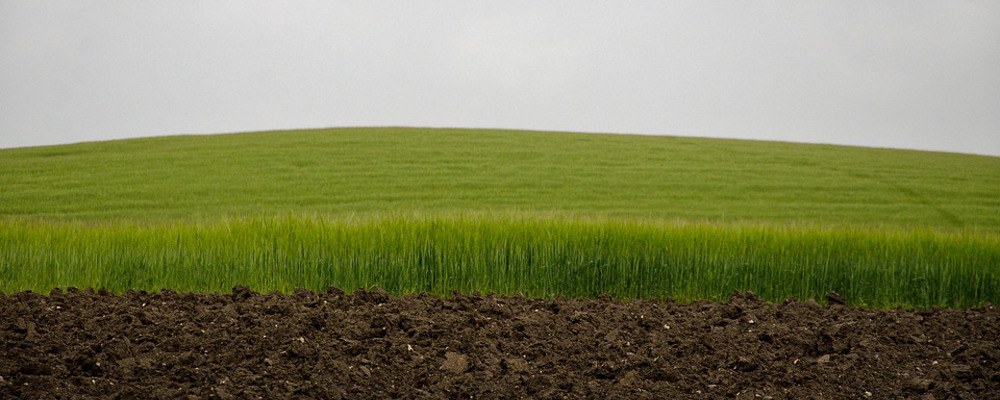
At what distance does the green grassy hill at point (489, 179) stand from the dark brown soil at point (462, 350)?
7040mm

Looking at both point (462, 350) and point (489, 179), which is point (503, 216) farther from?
point (489, 179)

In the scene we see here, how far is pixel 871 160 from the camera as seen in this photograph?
23.0 m

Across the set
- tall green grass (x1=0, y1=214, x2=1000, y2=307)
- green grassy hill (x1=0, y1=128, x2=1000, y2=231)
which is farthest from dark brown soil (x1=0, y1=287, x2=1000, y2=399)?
green grassy hill (x1=0, y1=128, x2=1000, y2=231)

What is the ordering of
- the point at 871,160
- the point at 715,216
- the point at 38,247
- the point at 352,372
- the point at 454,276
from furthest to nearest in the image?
the point at 871,160, the point at 715,216, the point at 38,247, the point at 454,276, the point at 352,372

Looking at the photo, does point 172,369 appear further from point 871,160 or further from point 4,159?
point 871,160

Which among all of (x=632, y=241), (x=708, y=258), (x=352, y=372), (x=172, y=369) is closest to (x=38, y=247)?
(x=172, y=369)

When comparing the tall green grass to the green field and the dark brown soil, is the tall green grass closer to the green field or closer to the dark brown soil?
the green field

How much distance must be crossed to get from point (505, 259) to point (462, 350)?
249 cm

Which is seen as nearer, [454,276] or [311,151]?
[454,276]

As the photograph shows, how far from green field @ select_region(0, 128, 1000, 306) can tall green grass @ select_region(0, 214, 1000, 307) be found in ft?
0.06

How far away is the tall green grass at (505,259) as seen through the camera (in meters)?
→ 7.02

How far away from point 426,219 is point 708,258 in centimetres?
248

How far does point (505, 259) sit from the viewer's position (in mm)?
7043

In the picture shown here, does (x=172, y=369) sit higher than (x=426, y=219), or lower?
lower
